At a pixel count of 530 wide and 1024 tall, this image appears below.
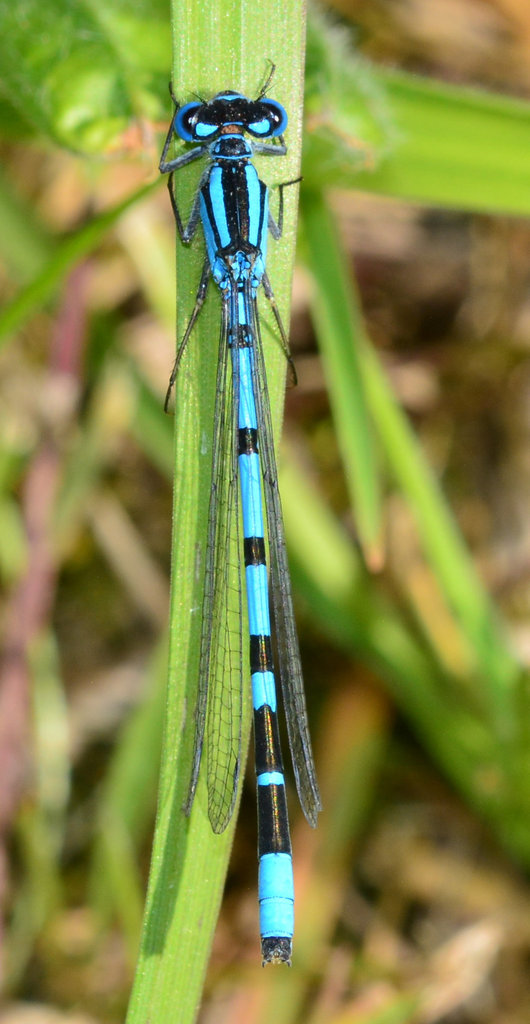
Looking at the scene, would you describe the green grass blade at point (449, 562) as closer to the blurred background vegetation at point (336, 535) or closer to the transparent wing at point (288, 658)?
the blurred background vegetation at point (336, 535)

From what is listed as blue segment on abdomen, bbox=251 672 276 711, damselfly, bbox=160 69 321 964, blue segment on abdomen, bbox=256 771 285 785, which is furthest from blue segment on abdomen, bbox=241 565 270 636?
blue segment on abdomen, bbox=256 771 285 785

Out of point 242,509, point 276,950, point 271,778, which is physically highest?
point 242,509

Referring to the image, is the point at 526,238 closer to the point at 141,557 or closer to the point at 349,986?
the point at 141,557

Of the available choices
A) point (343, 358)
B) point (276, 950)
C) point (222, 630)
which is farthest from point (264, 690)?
point (343, 358)

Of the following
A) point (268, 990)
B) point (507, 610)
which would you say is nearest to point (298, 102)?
point (507, 610)

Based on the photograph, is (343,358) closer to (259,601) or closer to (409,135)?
(409,135)

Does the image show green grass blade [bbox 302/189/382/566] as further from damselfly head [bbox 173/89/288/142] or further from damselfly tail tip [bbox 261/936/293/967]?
damselfly tail tip [bbox 261/936/293/967]
